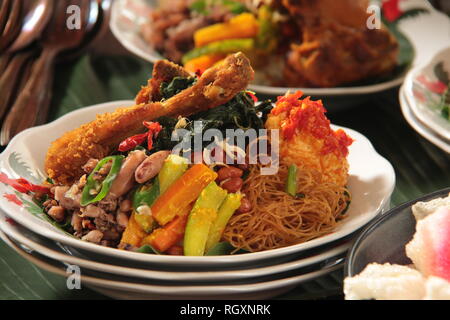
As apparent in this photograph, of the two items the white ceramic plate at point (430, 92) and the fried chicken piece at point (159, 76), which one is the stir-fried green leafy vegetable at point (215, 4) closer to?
the white ceramic plate at point (430, 92)

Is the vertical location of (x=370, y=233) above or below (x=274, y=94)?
above

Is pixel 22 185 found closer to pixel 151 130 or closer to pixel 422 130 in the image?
pixel 151 130

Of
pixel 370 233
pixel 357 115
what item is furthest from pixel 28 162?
pixel 357 115

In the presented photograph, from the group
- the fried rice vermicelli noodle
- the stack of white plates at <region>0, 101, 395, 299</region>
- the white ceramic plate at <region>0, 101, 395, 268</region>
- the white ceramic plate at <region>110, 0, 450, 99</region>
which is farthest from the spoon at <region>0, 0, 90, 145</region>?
the fried rice vermicelli noodle

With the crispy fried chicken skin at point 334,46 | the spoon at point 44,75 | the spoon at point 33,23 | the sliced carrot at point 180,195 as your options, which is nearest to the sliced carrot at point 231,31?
the crispy fried chicken skin at point 334,46

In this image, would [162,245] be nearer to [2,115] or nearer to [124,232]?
[124,232]

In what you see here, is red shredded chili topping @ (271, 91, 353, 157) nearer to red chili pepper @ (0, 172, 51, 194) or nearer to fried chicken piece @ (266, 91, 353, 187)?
fried chicken piece @ (266, 91, 353, 187)
